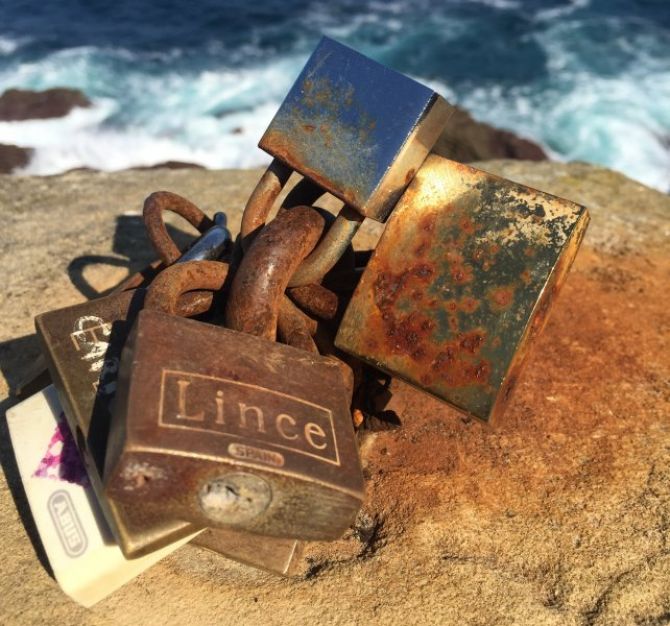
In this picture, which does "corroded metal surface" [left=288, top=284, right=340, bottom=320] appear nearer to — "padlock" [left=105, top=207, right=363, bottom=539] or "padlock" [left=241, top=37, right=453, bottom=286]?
"padlock" [left=241, top=37, right=453, bottom=286]

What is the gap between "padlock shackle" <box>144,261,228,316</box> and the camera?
6.08 feet

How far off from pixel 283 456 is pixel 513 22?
1620cm

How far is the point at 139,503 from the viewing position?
4.94 ft

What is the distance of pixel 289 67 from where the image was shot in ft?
45.2

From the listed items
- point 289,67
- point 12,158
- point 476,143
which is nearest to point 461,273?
point 476,143

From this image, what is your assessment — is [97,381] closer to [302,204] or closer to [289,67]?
[302,204]

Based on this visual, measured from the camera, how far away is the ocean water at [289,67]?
11.1m

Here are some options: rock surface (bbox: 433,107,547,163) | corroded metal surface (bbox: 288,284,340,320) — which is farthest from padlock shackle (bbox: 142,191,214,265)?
rock surface (bbox: 433,107,547,163)

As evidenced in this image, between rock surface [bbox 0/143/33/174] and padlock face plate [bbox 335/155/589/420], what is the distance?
25.2ft

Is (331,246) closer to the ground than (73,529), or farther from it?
A: farther from it

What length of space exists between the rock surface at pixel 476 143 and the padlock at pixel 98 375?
728 centimetres

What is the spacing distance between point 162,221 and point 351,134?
731 millimetres

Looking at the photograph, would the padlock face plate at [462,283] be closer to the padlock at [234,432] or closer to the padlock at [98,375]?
the padlock at [234,432]

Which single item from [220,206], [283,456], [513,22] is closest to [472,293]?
[283,456]
